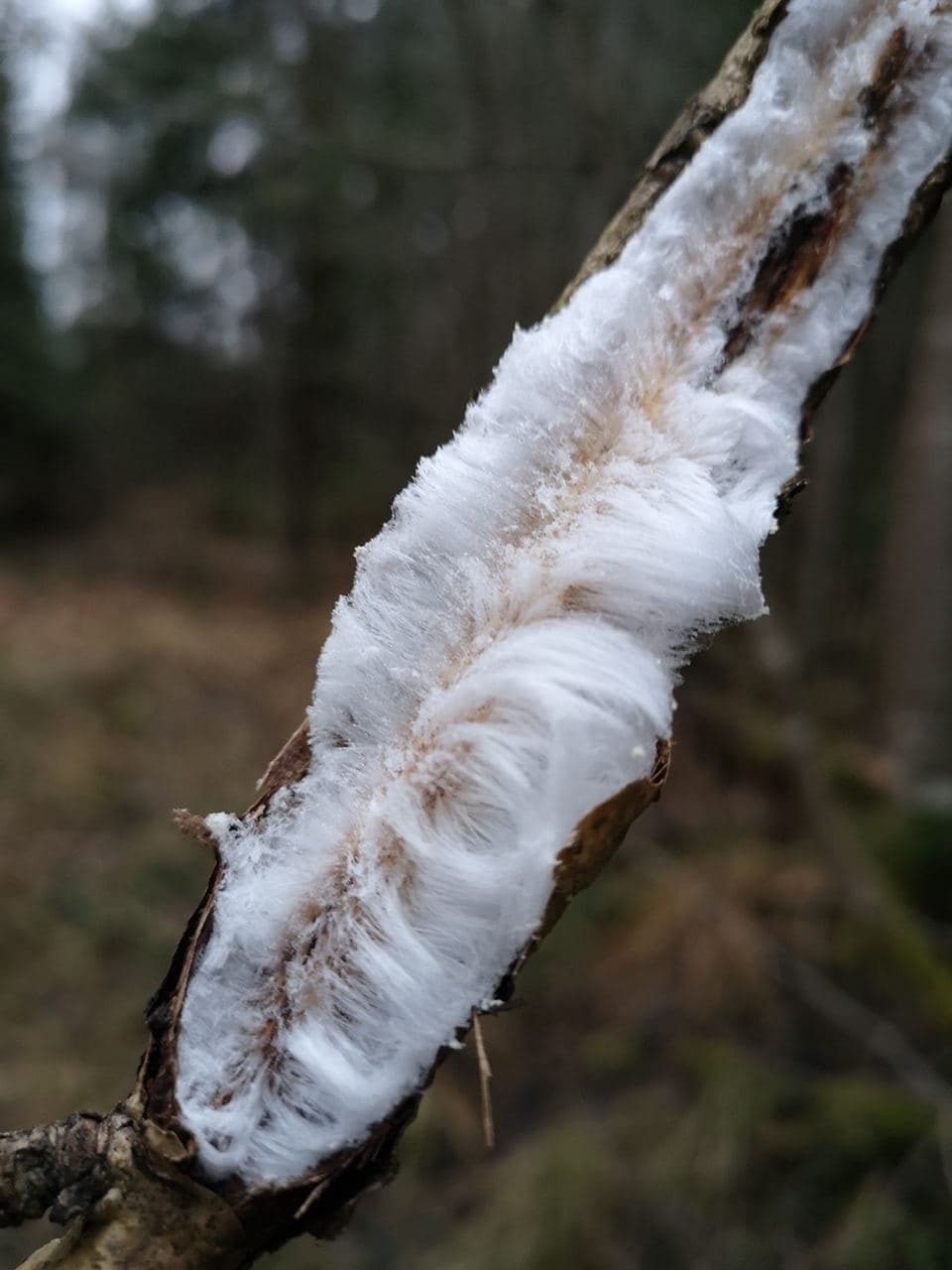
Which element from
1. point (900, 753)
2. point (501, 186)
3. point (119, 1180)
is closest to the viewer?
point (119, 1180)

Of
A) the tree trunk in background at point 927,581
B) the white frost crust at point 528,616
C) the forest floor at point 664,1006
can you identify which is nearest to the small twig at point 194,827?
the white frost crust at point 528,616

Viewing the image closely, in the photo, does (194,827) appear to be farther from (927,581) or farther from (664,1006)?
(927,581)

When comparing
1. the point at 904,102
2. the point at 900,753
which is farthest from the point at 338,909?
the point at 900,753

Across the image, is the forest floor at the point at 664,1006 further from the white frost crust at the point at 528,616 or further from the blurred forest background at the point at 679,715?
the white frost crust at the point at 528,616

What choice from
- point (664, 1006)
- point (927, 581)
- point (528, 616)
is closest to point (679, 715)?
point (927, 581)

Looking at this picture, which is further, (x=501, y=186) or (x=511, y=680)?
(x=501, y=186)

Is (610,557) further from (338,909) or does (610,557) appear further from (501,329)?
(501,329)
